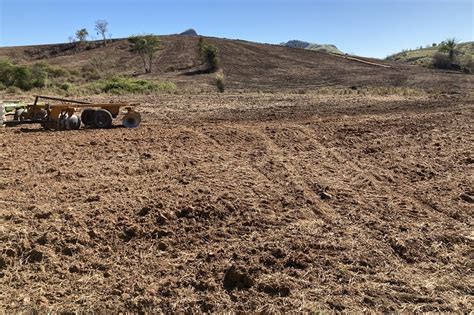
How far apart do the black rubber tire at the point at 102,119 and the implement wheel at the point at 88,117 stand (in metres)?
0.09

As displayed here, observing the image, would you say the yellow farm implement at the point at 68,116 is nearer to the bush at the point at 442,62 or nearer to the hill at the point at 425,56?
the bush at the point at 442,62

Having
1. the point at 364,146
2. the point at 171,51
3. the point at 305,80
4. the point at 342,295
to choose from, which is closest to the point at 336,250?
the point at 342,295

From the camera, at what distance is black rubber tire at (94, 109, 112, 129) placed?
11.0 metres

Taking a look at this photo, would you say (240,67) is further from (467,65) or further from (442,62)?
(467,65)

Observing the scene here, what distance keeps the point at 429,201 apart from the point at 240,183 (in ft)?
8.29

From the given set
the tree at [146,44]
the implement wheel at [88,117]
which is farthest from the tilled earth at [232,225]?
the tree at [146,44]

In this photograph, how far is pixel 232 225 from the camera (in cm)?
515

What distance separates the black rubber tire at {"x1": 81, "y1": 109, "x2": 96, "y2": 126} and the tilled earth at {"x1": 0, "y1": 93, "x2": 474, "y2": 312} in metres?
1.60

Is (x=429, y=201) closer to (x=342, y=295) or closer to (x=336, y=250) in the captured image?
(x=336, y=250)

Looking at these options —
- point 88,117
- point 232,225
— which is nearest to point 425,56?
point 88,117

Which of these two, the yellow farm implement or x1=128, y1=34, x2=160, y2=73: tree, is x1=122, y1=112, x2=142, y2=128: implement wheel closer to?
the yellow farm implement

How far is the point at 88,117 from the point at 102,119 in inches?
13.1

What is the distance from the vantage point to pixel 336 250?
4625 millimetres

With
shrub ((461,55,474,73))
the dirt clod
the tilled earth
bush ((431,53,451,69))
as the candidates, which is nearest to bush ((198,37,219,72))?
shrub ((461,55,474,73))
